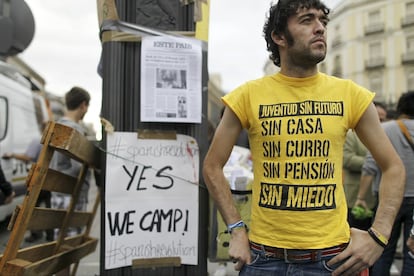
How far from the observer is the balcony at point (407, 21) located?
49.7 metres

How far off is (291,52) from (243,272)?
951 mm

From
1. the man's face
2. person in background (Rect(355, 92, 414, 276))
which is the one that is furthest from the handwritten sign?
person in background (Rect(355, 92, 414, 276))

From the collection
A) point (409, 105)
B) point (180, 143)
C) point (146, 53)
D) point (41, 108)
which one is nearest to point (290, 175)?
point (180, 143)

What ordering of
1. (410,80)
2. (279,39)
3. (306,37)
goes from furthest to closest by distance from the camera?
(410,80)
(279,39)
(306,37)

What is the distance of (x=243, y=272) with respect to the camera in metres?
1.95

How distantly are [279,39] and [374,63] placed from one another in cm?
5441

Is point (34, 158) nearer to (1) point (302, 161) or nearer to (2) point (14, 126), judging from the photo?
(2) point (14, 126)

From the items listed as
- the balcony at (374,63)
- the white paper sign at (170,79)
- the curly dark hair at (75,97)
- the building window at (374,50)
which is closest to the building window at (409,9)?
the building window at (374,50)

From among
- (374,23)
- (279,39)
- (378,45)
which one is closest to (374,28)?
(374,23)

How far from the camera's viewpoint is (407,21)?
49.8m

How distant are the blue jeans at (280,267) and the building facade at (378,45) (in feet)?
165

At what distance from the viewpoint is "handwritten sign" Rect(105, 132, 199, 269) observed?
2641mm

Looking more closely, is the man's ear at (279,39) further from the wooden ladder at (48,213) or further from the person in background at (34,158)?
the person in background at (34,158)

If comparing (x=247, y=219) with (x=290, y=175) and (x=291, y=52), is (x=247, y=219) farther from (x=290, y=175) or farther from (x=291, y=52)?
(x=291, y=52)
